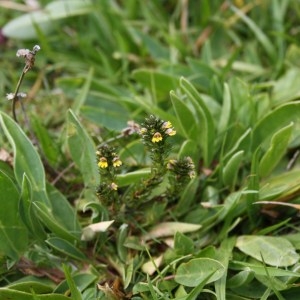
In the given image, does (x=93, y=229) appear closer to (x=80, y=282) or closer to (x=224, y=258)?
(x=80, y=282)

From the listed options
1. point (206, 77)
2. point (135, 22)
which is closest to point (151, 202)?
point (206, 77)

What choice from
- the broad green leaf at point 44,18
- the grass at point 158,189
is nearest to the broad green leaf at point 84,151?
the grass at point 158,189

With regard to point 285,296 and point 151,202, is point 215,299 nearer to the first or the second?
point 285,296

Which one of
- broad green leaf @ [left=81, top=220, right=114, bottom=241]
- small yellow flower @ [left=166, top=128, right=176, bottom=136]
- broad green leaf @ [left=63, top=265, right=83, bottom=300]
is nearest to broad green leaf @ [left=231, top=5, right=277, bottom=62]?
small yellow flower @ [left=166, top=128, right=176, bottom=136]

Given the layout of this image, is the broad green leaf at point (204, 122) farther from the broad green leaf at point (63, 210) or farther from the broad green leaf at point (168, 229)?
the broad green leaf at point (63, 210)

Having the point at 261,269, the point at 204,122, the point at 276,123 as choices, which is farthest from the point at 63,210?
the point at 276,123
